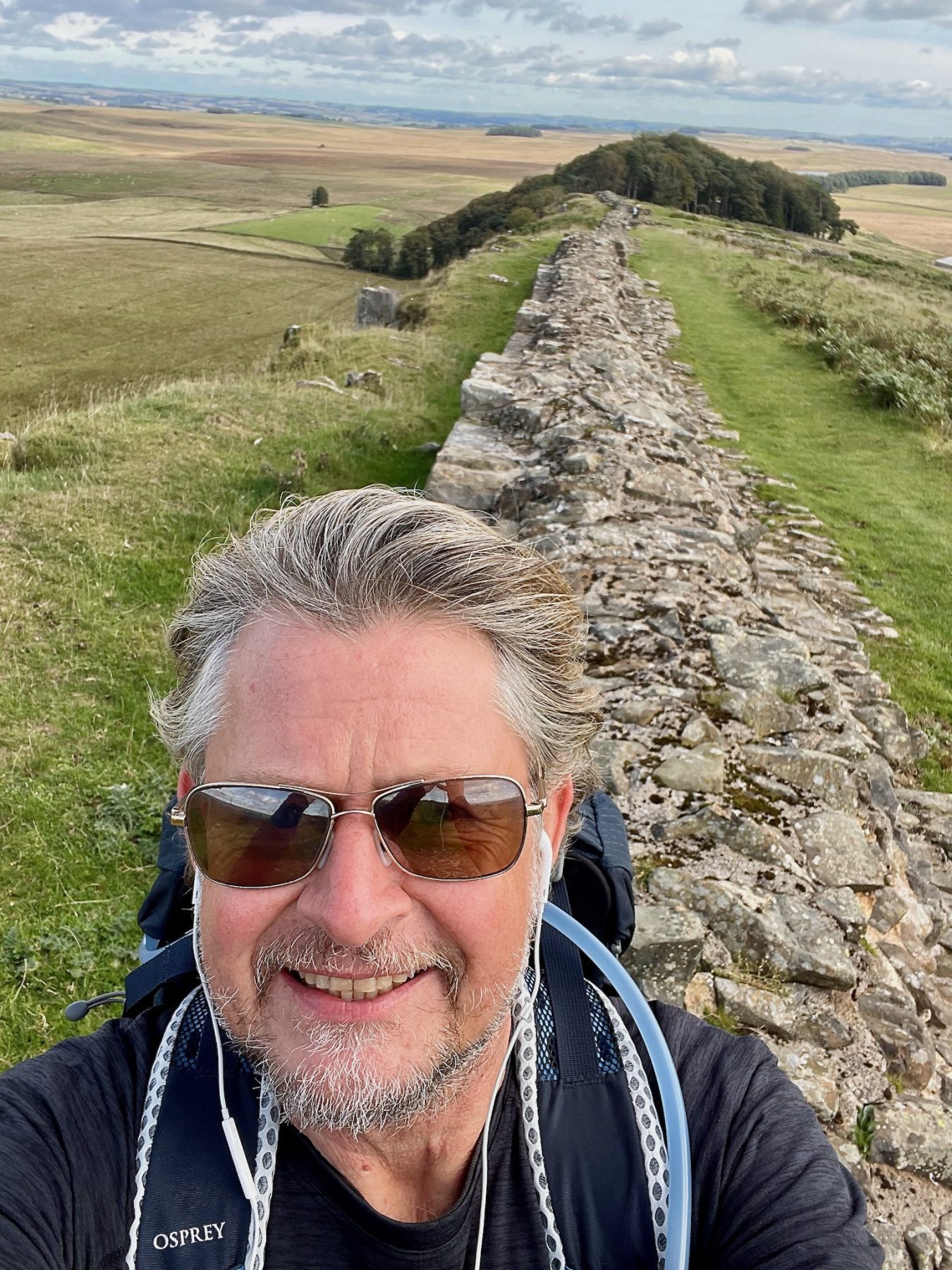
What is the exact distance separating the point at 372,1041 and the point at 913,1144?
2293 millimetres

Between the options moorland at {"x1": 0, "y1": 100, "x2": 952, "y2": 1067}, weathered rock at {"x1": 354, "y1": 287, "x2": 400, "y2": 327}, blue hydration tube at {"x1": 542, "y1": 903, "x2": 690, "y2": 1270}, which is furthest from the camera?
weathered rock at {"x1": 354, "y1": 287, "x2": 400, "y2": 327}

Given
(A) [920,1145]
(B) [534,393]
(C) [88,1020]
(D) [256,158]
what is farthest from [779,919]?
(D) [256,158]

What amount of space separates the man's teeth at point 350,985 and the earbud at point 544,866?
1.30ft

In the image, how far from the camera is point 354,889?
5.57 ft

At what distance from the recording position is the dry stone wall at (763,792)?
3.18 meters

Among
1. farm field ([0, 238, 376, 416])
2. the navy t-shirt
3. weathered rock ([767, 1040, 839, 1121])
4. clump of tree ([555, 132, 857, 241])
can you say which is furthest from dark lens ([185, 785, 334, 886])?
clump of tree ([555, 132, 857, 241])

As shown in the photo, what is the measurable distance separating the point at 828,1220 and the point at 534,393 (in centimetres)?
1063

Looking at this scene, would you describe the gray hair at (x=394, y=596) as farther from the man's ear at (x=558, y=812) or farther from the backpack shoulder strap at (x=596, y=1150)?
the backpack shoulder strap at (x=596, y=1150)

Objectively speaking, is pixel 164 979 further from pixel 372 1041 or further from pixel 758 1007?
pixel 758 1007

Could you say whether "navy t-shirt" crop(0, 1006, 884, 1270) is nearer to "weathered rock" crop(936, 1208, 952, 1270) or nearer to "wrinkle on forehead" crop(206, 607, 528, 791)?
"wrinkle on forehead" crop(206, 607, 528, 791)

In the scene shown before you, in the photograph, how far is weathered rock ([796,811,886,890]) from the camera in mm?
4086

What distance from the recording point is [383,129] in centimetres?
Answer: 18988

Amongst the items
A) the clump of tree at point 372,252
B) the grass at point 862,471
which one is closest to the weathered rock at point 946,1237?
the grass at point 862,471

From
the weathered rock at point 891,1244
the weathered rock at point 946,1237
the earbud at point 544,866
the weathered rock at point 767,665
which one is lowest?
the weathered rock at point 946,1237
